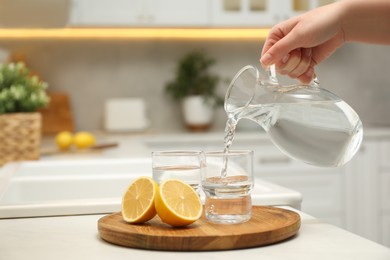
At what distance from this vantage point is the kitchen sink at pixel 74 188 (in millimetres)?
1198

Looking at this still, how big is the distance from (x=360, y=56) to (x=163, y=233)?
338cm

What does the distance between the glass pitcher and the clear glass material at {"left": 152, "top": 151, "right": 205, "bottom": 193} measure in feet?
0.27

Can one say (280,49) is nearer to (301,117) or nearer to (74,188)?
(301,117)

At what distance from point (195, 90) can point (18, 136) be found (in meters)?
1.73

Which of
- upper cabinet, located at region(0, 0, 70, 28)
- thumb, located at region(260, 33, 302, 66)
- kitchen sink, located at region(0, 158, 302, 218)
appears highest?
upper cabinet, located at region(0, 0, 70, 28)

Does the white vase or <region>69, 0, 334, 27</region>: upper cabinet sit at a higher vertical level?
<region>69, 0, 334, 27</region>: upper cabinet

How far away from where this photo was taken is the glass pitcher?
1018 mm

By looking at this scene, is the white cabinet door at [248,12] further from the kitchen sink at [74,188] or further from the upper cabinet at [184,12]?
the kitchen sink at [74,188]

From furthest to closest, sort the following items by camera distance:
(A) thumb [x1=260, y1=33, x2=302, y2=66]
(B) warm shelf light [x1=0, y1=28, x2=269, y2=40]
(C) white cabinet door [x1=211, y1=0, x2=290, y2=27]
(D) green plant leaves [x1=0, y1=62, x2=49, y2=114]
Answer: (B) warm shelf light [x1=0, y1=28, x2=269, y2=40] → (C) white cabinet door [x1=211, y1=0, x2=290, y2=27] → (D) green plant leaves [x1=0, y1=62, x2=49, y2=114] → (A) thumb [x1=260, y1=33, x2=302, y2=66]

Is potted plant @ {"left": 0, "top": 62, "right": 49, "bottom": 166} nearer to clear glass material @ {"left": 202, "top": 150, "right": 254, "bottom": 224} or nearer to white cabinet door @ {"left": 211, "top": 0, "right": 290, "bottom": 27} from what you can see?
clear glass material @ {"left": 202, "top": 150, "right": 254, "bottom": 224}

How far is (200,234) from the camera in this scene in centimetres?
91

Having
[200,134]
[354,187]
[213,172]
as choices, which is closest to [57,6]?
[213,172]

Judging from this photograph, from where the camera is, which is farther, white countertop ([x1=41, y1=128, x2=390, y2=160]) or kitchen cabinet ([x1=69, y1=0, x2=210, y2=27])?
kitchen cabinet ([x1=69, y1=0, x2=210, y2=27])

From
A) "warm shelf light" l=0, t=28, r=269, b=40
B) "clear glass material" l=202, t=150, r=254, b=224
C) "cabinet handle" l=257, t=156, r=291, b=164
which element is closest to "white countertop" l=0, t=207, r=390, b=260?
"clear glass material" l=202, t=150, r=254, b=224
